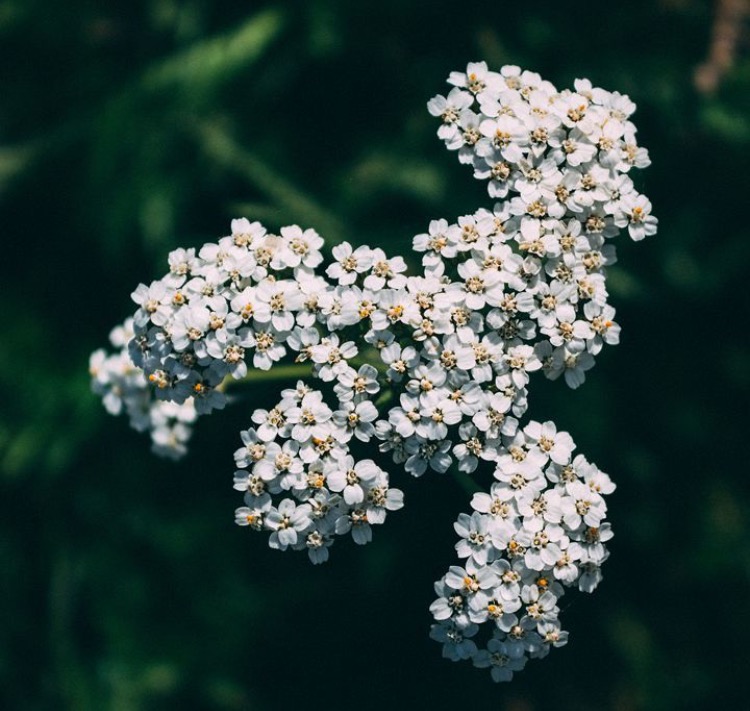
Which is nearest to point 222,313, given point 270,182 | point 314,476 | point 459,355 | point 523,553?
point 314,476

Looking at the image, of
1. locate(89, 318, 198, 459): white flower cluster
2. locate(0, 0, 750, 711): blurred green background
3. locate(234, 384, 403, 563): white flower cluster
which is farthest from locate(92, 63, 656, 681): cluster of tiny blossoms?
locate(0, 0, 750, 711): blurred green background

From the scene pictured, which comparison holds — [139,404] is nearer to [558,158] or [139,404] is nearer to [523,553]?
[523,553]

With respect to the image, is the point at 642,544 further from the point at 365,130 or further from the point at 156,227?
the point at 156,227

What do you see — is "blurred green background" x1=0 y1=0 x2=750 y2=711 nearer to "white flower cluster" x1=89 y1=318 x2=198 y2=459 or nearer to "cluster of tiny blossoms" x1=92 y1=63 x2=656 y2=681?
"white flower cluster" x1=89 y1=318 x2=198 y2=459

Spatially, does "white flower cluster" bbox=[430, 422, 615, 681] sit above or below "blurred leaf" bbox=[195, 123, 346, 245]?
below

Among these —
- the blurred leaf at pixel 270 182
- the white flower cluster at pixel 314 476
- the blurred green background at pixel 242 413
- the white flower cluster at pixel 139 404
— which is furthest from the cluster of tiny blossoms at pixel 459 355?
the blurred green background at pixel 242 413

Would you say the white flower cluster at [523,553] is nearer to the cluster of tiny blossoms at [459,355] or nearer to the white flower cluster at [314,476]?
the cluster of tiny blossoms at [459,355]

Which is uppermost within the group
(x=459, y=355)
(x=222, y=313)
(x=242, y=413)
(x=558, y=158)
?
(x=558, y=158)
